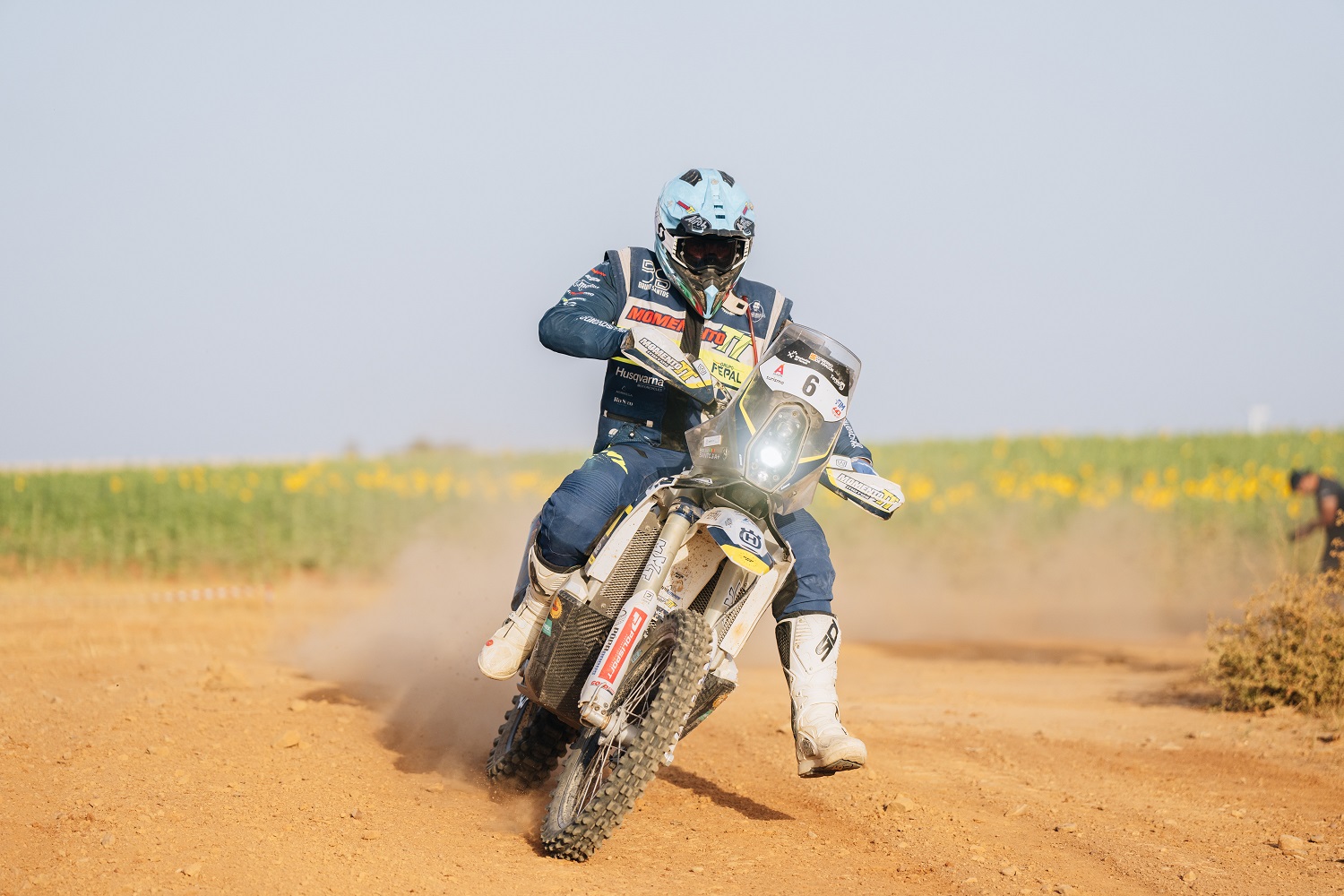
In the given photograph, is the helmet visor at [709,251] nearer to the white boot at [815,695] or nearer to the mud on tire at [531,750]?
the white boot at [815,695]

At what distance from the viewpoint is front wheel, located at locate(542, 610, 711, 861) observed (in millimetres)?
4863

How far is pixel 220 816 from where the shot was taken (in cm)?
545

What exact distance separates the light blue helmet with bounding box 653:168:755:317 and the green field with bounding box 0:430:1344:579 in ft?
49.9

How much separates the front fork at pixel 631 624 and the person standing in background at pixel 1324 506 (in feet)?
28.7

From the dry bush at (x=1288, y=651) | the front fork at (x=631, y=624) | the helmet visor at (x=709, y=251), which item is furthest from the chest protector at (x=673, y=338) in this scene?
the dry bush at (x=1288, y=651)

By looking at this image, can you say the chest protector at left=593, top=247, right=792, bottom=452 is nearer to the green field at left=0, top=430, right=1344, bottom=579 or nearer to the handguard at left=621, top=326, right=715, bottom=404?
the handguard at left=621, top=326, right=715, bottom=404

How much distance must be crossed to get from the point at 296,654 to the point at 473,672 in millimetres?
2637

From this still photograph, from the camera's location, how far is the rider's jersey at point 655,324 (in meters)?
6.00

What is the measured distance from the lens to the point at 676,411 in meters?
6.25

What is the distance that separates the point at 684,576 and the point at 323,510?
17846 mm

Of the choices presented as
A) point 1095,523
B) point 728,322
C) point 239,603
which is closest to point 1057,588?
point 1095,523

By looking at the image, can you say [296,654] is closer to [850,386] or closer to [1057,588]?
[850,386]

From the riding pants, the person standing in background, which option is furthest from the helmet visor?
the person standing in background

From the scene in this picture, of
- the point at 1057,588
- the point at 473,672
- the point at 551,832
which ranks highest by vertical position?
the point at 551,832
